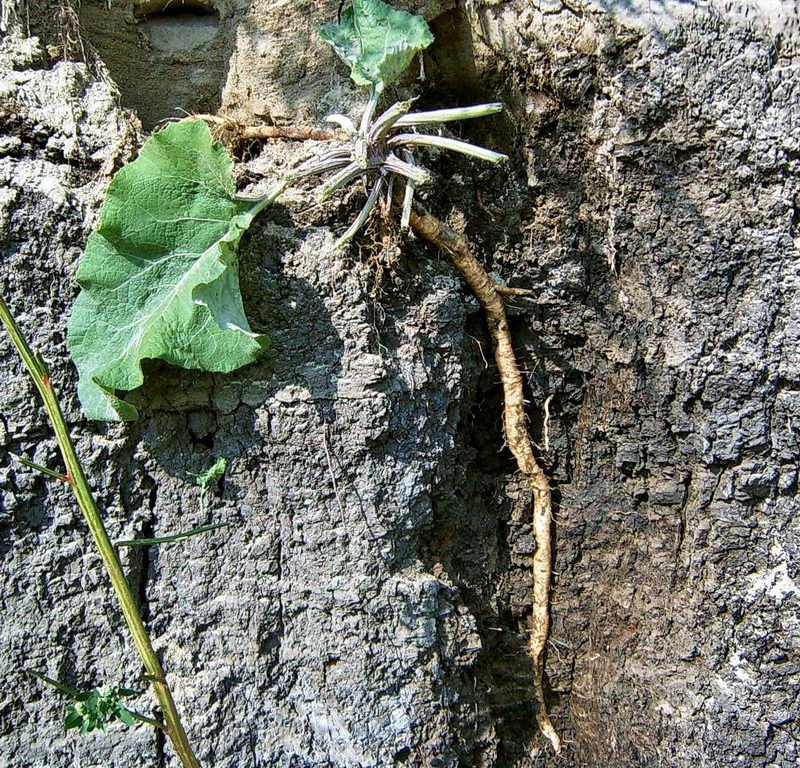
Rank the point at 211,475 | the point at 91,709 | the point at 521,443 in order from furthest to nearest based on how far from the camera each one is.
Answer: the point at 521,443 < the point at 211,475 < the point at 91,709

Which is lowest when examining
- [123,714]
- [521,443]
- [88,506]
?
[123,714]

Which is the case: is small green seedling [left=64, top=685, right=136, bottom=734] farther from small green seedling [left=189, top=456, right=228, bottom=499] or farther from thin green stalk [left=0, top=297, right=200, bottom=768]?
small green seedling [left=189, top=456, right=228, bottom=499]

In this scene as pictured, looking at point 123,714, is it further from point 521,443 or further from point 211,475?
point 521,443

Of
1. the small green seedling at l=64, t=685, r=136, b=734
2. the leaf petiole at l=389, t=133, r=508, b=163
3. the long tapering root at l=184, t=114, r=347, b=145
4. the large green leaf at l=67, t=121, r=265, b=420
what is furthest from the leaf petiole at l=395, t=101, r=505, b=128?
the small green seedling at l=64, t=685, r=136, b=734

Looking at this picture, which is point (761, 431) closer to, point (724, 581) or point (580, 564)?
point (724, 581)

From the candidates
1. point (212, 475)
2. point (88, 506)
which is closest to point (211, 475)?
point (212, 475)

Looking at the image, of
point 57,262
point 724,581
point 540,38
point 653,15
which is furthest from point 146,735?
point 653,15

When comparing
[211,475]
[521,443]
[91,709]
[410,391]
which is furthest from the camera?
[521,443]
